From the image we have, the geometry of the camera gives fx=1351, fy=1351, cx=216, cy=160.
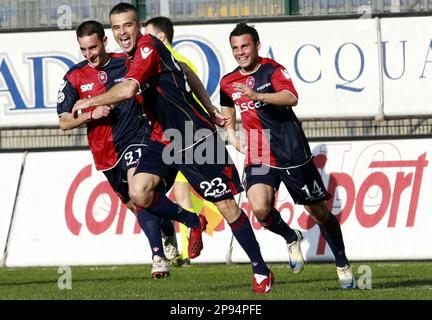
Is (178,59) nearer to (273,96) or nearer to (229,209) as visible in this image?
(273,96)

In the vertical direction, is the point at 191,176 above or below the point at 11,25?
below

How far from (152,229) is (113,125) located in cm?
114

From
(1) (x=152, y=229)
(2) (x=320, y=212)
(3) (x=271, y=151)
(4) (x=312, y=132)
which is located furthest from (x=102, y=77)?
(4) (x=312, y=132)

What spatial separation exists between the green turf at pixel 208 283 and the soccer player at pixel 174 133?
1.79 ft

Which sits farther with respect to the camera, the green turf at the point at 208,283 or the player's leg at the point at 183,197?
the player's leg at the point at 183,197

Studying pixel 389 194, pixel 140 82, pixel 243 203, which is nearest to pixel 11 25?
pixel 243 203

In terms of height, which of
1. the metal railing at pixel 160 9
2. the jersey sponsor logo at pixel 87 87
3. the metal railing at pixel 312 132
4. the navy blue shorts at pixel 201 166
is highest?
the metal railing at pixel 160 9

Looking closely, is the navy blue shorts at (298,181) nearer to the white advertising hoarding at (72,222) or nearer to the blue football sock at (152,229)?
the blue football sock at (152,229)

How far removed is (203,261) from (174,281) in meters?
2.63

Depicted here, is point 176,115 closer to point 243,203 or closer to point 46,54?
point 243,203

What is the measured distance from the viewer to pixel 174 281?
Result: 43.2 ft

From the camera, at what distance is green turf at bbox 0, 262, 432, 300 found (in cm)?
1126

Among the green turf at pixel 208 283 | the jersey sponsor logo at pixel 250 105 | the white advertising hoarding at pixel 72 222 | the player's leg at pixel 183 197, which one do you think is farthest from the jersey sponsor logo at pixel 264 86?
the white advertising hoarding at pixel 72 222

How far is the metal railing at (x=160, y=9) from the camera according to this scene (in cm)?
1730
